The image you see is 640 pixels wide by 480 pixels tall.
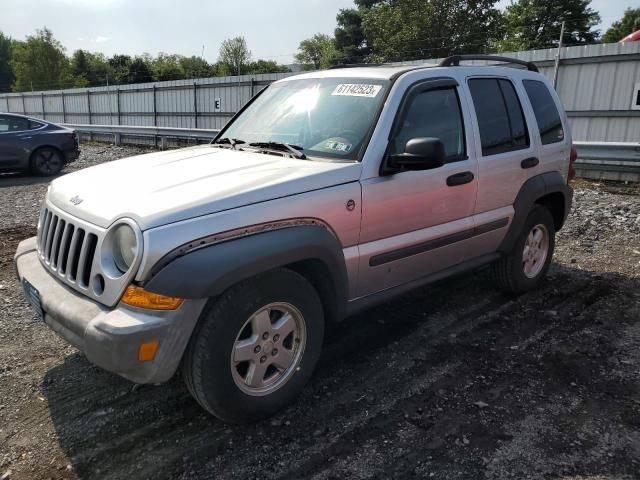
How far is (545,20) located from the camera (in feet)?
142

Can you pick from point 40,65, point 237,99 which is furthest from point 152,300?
point 40,65

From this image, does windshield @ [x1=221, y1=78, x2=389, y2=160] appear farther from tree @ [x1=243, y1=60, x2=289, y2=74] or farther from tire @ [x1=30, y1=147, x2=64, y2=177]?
tree @ [x1=243, y1=60, x2=289, y2=74]

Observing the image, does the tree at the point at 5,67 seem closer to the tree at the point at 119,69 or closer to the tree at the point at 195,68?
the tree at the point at 119,69

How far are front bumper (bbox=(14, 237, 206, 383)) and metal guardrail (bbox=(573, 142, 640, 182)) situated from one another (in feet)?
29.2

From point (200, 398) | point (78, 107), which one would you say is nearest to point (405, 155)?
point (200, 398)

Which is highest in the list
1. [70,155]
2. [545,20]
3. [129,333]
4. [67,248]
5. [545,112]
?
[545,20]

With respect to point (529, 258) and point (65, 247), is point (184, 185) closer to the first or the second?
point (65, 247)

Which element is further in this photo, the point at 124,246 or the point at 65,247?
the point at 65,247

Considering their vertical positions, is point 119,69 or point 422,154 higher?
point 119,69

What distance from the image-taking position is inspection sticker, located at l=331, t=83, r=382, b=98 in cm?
359

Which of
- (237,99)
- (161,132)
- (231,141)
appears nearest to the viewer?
(231,141)

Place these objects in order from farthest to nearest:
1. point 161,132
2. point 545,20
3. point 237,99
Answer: point 545,20, point 237,99, point 161,132

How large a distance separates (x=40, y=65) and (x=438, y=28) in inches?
1649

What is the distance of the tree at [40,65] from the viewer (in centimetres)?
5478
